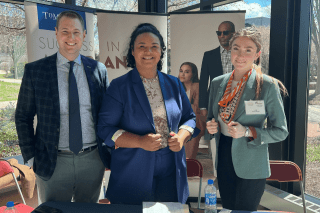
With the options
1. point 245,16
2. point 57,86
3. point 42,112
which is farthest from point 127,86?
point 245,16

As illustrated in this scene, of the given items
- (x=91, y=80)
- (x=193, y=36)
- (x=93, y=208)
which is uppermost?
(x=193, y=36)

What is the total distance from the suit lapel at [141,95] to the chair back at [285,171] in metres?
1.12

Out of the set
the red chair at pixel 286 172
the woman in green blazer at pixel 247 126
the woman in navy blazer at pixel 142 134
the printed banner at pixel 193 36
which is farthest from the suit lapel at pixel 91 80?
the printed banner at pixel 193 36

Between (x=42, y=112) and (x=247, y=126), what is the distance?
132 cm

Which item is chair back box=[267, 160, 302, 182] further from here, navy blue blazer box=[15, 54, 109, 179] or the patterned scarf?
navy blue blazer box=[15, 54, 109, 179]

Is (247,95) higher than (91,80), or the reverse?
(91,80)

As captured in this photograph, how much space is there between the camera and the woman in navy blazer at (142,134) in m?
1.50

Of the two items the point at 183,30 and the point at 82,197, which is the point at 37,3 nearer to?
the point at 183,30

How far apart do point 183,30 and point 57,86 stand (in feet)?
6.31

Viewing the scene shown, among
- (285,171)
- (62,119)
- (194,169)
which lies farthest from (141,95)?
(285,171)

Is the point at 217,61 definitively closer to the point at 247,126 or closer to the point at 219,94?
the point at 219,94

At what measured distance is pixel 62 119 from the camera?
1623 mm

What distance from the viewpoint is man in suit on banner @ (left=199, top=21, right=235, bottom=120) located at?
2.91 m

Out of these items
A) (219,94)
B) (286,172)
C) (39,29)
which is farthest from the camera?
(39,29)
